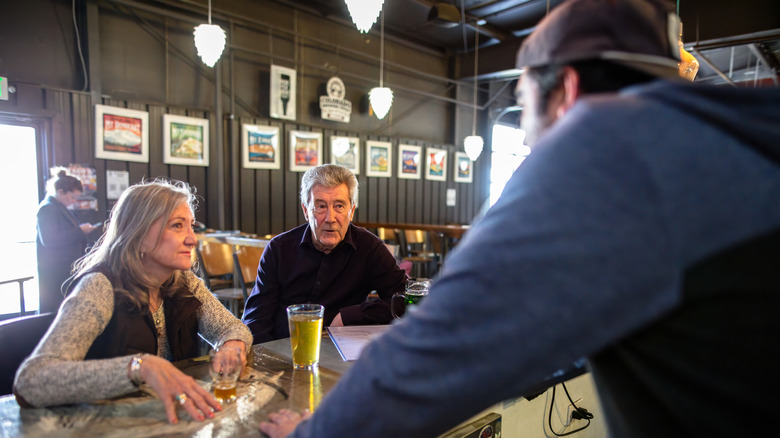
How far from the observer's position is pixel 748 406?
466 mm

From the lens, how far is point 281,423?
0.84 metres

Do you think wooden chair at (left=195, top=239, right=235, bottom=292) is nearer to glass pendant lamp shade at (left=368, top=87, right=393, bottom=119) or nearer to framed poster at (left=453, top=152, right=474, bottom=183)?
glass pendant lamp shade at (left=368, top=87, right=393, bottom=119)

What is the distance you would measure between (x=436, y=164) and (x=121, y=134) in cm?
560

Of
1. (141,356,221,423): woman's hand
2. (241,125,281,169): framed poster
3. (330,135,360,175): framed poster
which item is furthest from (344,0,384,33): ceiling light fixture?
(330,135,360,175): framed poster

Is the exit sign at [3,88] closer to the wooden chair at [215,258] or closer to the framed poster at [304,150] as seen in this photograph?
the wooden chair at [215,258]

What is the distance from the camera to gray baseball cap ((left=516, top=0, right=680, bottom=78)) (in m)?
0.54

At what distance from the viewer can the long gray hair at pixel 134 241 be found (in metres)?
1.34

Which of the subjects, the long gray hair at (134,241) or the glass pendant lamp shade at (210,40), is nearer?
the long gray hair at (134,241)

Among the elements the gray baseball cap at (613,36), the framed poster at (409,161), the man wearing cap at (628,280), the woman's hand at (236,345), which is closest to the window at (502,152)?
the framed poster at (409,161)

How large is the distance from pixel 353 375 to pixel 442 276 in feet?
0.53

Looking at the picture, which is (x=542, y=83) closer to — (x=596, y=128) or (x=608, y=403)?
(x=596, y=128)

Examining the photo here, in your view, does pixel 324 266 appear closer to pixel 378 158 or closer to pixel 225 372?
pixel 225 372

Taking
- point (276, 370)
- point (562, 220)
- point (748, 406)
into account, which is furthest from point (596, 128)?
point (276, 370)

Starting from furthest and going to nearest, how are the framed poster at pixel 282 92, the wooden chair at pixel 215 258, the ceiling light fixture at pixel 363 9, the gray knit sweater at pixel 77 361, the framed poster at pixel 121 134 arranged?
the framed poster at pixel 282 92 < the framed poster at pixel 121 134 < the wooden chair at pixel 215 258 < the ceiling light fixture at pixel 363 9 < the gray knit sweater at pixel 77 361
